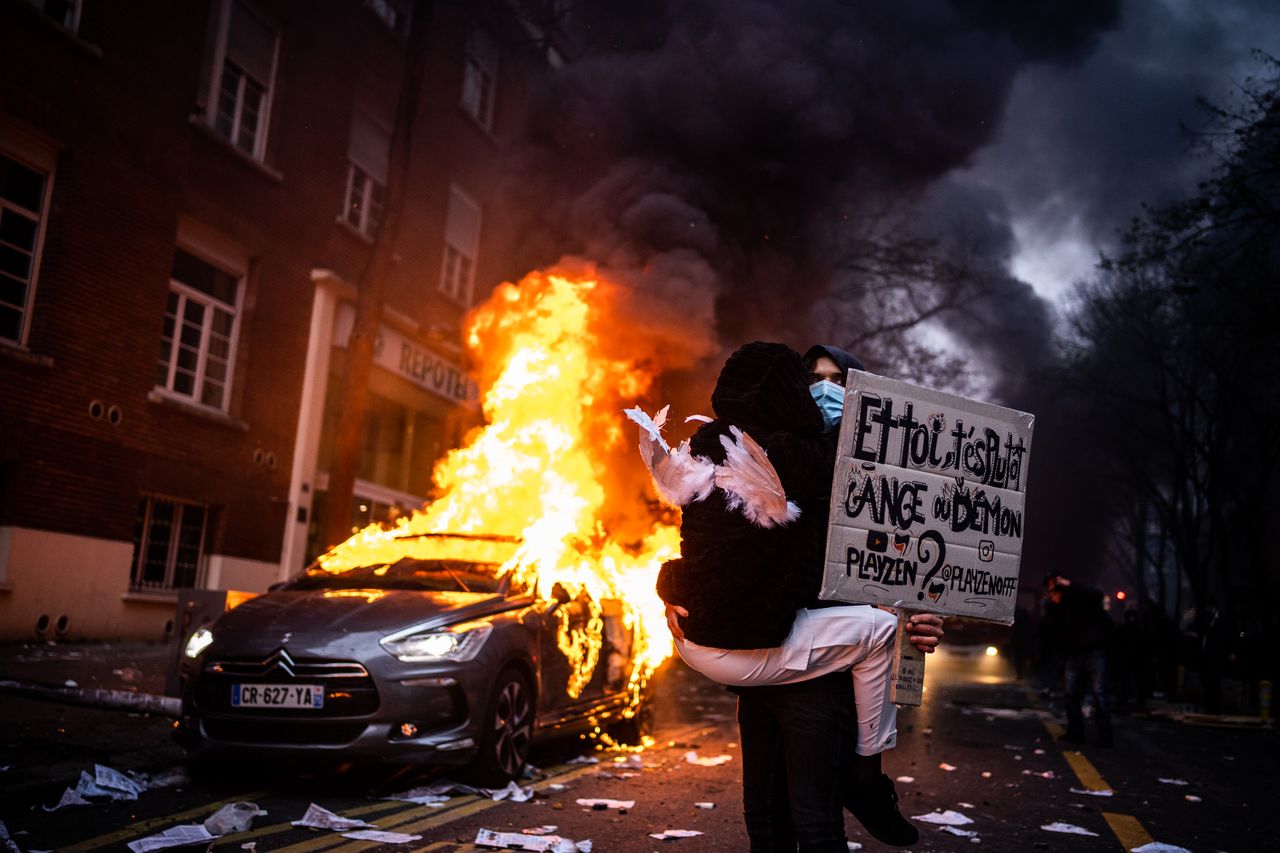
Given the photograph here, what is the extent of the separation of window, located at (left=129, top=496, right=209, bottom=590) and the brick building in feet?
0.11

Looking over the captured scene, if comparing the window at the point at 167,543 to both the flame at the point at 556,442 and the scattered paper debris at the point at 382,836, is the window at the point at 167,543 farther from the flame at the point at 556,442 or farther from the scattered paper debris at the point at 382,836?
the scattered paper debris at the point at 382,836

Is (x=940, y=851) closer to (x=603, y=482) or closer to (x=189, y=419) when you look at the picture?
(x=603, y=482)

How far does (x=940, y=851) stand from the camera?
561 centimetres

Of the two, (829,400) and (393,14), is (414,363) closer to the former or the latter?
(393,14)

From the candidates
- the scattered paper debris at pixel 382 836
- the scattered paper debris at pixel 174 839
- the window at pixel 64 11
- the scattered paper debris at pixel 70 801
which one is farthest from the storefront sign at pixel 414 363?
the scattered paper debris at pixel 174 839

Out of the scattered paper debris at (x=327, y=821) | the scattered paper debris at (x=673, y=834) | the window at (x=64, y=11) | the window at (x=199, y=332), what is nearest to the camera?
the scattered paper debris at (x=327, y=821)

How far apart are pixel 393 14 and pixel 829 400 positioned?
750 inches

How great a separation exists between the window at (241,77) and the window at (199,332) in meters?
1.93

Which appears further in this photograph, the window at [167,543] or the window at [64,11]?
the window at [167,543]

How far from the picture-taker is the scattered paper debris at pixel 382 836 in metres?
5.18

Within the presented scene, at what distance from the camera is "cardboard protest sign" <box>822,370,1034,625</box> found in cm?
335

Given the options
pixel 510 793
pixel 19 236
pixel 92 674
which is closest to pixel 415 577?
pixel 510 793

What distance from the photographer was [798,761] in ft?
10.3

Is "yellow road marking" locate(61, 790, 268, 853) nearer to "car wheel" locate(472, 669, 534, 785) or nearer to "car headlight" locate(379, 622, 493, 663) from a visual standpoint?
"car headlight" locate(379, 622, 493, 663)
